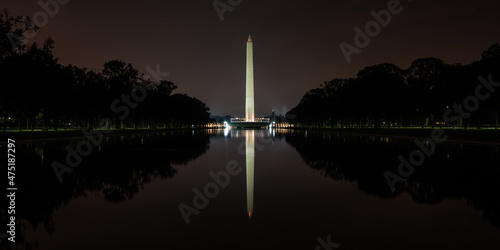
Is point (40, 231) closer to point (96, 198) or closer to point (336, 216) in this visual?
point (96, 198)

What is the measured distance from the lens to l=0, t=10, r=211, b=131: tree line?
39344mm

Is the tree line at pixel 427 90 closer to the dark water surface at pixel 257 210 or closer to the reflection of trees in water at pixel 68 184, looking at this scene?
the dark water surface at pixel 257 210

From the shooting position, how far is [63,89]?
5272 centimetres

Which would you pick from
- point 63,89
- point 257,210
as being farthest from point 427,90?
point 257,210

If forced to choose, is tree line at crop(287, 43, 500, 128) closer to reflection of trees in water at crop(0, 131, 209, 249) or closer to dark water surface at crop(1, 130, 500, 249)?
dark water surface at crop(1, 130, 500, 249)

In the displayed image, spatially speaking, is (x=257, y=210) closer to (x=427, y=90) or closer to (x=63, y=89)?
(x=63, y=89)

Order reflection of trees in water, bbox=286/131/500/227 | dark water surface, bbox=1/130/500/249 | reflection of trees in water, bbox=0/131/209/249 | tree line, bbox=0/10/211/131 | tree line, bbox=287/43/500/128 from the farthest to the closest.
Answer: tree line, bbox=287/43/500/128 < tree line, bbox=0/10/211/131 < reflection of trees in water, bbox=286/131/500/227 < reflection of trees in water, bbox=0/131/209/249 < dark water surface, bbox=1/130/500/249

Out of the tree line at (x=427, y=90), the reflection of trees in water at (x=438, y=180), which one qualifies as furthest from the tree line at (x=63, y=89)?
the tree line at (x=427, y=90)

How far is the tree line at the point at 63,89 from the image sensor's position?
1549 inches

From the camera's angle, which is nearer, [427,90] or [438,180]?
[438,180]

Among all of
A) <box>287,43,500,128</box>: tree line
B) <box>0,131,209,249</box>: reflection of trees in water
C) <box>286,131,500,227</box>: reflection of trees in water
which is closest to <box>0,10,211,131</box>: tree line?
<box>0,131,209,249</box>: reflection of trees in water

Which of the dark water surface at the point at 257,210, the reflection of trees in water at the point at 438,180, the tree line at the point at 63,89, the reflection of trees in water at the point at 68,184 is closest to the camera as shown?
the dark water surface at the point at 257,210

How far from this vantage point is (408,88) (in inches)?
3046

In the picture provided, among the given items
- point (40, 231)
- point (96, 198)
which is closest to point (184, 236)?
point (40, 231)
